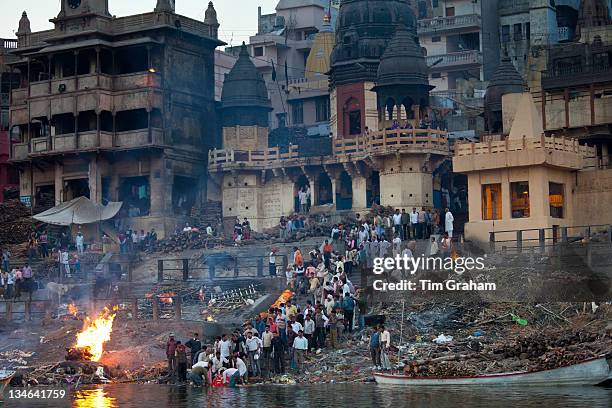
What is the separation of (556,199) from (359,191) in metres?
11.1

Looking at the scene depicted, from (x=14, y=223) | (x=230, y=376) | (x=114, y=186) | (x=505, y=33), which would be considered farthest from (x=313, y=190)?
(x=230, y=376)

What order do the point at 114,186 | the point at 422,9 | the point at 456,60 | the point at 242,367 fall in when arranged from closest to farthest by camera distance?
the point at 242,367, the point at 114,186, the point at 456,60, the point at 422,9

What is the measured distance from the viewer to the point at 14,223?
5612 cm

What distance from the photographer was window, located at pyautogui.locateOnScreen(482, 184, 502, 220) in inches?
1704

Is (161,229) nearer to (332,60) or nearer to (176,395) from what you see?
(332,60)

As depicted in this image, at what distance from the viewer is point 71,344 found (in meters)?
37.6

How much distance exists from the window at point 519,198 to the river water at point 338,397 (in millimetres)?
14046

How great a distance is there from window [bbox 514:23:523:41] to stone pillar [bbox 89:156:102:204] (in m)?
24.1

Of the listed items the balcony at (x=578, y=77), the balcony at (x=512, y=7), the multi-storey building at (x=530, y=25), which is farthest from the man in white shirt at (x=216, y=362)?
the balcony at (x=512, y=7)

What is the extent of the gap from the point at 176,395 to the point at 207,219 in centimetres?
2680

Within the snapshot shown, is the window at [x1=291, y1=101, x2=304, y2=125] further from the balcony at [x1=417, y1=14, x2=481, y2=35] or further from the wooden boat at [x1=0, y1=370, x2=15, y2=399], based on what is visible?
the wooden boat at [x1=0, y1=370, x2=15, y2=399]

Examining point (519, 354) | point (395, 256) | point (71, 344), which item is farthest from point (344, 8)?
point (519, 354)

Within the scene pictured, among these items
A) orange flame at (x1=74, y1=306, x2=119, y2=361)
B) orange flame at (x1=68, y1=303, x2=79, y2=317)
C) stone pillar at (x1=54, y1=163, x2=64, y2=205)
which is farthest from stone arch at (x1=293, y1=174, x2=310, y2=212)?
orange flame at (x1=74, y1=306, x2=119, y2=361)

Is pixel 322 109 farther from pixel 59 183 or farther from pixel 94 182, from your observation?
pixel 59 183
